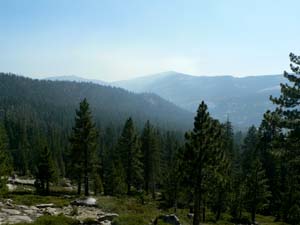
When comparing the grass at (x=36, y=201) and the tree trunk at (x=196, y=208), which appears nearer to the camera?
the tree trunk at (x=196, y=208)

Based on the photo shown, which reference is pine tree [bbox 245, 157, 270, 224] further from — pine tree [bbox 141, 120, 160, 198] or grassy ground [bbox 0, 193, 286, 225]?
pine tree [bbox 141, 120, 160, 198]

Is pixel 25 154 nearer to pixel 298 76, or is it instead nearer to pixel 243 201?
pixel 243 201

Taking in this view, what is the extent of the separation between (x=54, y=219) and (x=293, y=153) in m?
17.1

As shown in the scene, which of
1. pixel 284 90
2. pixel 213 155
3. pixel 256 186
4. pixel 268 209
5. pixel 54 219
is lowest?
pixel 268 209

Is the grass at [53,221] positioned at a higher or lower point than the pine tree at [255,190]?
higher

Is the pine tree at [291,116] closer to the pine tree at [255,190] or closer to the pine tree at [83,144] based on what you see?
the pine tree at [83,144]

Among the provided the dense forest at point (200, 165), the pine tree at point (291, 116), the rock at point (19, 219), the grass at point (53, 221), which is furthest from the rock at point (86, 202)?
the pine tree at point (291, 116)

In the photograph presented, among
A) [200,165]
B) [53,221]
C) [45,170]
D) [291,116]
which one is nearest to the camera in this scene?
[53,221]

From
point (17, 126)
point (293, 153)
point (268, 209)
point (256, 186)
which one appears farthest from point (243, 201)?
point (17, 126)

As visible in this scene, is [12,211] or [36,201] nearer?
[12,211]

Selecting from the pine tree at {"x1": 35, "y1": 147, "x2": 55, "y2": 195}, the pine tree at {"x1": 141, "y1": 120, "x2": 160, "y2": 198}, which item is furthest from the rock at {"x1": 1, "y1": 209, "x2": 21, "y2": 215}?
the pine tree at {"x1": 141, "y1": 120, "x2": 160, "y2": 198}

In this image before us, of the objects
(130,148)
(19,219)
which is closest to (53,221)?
(19,219)

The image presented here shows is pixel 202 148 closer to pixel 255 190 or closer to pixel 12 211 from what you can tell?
pixel 12 211

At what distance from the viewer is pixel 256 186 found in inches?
2263
